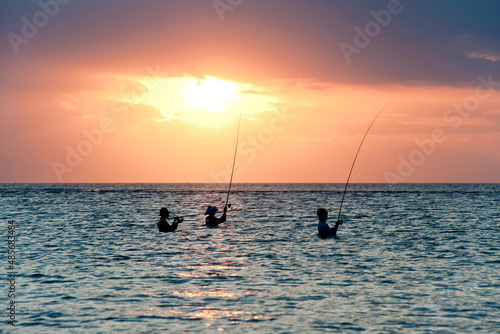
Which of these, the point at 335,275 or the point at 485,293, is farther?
the point at 335,275

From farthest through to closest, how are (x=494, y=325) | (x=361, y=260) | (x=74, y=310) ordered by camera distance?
(x=361, y=260), (x=74, y=310), (x=494, y=325)

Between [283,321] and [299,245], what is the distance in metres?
14.8

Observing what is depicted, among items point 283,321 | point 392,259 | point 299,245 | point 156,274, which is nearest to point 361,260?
point 392,259

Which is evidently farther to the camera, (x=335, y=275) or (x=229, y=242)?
(x=229, y=242)

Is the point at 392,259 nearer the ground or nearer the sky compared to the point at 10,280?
nearer the sky

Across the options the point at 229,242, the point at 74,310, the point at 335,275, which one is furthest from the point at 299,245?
the point at 74,310

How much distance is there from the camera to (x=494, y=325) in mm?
12984

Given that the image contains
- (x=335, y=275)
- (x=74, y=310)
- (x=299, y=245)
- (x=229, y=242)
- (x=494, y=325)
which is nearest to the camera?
(x=494, y=325)

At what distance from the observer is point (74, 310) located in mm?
14547

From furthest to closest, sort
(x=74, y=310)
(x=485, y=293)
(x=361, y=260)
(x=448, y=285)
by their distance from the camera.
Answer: (x=361, y=260), (x=448, y=285), (x=485, y=293), (x=74, y=310)

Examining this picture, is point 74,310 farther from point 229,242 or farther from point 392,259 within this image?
point 229,242

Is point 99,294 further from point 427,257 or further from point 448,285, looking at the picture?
point 427,257

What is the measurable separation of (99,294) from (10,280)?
414 cm

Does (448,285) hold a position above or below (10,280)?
above
